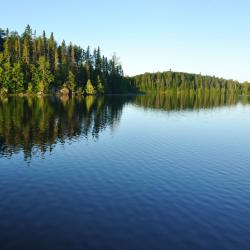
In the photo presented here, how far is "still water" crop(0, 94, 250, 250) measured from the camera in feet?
71.3

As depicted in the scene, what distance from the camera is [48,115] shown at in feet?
279

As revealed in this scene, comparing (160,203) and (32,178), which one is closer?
(160,203)

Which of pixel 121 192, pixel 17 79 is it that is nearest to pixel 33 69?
pixel 17 79

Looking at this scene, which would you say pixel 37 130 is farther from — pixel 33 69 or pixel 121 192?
pixel 33 69

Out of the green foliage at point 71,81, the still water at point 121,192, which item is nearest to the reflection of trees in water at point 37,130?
the still water at point 121,192

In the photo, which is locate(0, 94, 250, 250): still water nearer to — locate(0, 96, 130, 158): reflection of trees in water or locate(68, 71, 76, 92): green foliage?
locate(0, 96, 130, 158): reflection of trees in water

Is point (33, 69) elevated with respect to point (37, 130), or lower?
elevated

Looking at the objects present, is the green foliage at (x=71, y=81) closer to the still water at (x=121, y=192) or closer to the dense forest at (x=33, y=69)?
the dense forest at (x=33, y=69)

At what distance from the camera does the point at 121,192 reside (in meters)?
30.6

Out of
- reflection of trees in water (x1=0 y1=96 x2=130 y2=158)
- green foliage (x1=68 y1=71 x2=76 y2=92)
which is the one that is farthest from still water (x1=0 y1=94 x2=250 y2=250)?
green foliage (x1=68 y1=71 x2=76 y2=92)

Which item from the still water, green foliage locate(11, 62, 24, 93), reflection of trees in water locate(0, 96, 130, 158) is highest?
green foliage locate(11, 62, 24, 93)

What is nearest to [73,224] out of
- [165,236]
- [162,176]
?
[165,236]

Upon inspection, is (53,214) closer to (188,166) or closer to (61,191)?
(61,191)

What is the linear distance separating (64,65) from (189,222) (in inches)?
7184
